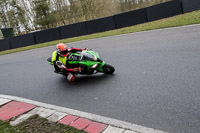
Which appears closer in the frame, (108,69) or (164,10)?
(108,69)

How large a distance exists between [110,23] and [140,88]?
17.0m

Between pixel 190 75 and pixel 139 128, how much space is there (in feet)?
9.09

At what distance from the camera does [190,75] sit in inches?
219

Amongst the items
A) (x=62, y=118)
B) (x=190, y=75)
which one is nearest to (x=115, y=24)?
(x=190, y=75)

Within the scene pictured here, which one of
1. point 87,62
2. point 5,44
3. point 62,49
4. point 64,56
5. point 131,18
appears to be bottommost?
point 87,62

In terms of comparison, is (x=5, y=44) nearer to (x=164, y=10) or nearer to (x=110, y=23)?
(x=110, y=23)

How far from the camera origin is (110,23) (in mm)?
21609

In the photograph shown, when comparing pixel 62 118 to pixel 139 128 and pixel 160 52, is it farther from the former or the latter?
pixel 160 52

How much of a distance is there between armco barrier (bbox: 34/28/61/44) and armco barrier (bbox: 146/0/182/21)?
10.9m

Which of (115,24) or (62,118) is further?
(115,24)

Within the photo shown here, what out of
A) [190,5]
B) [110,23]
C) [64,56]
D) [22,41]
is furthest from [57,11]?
[64,56]

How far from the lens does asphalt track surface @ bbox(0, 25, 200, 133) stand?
404 cm

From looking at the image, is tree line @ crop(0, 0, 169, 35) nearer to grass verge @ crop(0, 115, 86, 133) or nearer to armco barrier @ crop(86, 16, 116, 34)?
armco barrier @ crop(86, 16, 116, 34)

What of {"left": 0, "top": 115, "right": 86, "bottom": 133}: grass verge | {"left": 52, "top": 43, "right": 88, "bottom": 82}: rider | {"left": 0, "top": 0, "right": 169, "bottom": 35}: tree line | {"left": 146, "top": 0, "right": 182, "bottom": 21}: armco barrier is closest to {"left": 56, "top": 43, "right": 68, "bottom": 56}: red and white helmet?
{"left": 52, "top": 43, "right": 88, "bottom": 82}: rider
